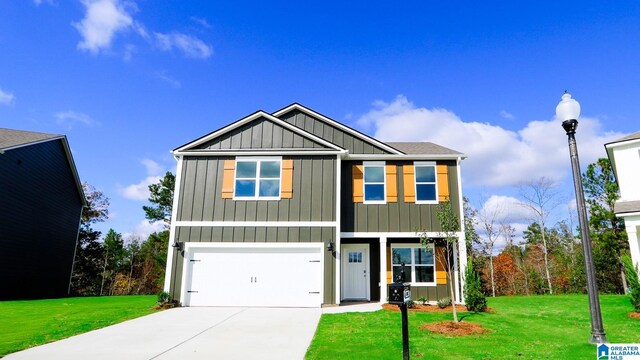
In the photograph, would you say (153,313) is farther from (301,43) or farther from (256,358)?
(301,43)

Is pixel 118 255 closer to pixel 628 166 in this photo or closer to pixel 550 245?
pixel 628 166

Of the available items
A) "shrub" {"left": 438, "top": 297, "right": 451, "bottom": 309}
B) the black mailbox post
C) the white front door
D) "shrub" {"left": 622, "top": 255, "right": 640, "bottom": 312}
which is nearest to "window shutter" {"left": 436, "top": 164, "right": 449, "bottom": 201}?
the white front door

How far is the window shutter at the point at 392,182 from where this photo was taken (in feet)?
44.9

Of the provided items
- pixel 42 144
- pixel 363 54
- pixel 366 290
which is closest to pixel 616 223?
pixel 366 290

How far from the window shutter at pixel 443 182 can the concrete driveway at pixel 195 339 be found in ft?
22.3

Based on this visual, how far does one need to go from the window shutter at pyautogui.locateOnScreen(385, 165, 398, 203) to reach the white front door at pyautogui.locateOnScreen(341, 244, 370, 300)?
2262 millimetres

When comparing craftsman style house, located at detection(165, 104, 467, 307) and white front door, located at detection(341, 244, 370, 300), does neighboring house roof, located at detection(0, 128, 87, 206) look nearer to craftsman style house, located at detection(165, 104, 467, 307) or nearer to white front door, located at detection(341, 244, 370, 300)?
craftsman style house, located at detection(165, 104, 467, 307)

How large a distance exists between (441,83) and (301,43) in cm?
575

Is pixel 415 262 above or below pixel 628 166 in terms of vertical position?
below

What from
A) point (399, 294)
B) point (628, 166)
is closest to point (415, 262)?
point (628, 166)

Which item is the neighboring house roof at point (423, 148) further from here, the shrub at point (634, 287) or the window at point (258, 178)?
the shrub at point (634, 287)

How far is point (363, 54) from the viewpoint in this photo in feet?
45.3

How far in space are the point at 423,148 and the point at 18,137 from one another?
1987 cm

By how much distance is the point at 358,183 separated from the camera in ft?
45.7
